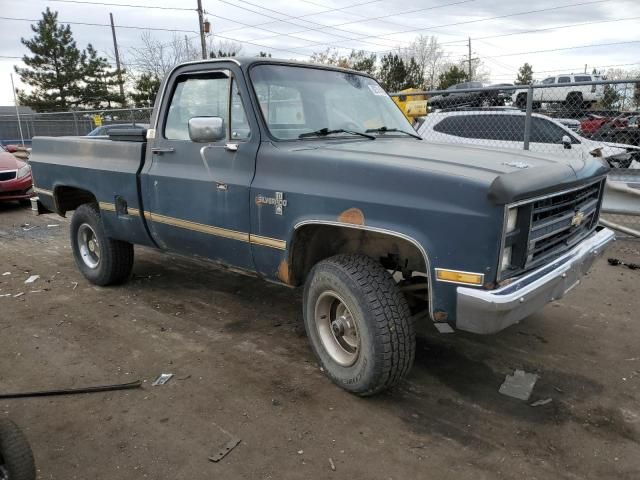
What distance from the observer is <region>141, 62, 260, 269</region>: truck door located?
11.9 ft

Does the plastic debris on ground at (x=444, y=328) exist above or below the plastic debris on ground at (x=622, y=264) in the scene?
above

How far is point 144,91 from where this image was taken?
3203 cm

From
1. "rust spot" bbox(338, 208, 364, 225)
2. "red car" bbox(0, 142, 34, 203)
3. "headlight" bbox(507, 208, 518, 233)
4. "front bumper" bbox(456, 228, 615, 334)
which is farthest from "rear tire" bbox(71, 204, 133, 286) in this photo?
"red car" bbox(0, 142, 34, 203)

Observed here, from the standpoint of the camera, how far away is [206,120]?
3.50 m

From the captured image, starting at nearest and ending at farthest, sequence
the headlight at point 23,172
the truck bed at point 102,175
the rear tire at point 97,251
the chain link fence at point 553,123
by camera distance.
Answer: the truck bed at point 102,175
the rear tire at point 97,251
the chain link fence at point 553,123
the headlight at point 23,172

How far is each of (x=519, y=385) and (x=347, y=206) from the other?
5.49ft

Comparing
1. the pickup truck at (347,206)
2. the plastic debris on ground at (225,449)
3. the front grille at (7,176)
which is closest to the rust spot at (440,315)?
the pickup truck at (347,206)

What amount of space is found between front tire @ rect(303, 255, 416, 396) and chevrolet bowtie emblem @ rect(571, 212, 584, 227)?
1208mm

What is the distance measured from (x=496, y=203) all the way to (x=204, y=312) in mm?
3031

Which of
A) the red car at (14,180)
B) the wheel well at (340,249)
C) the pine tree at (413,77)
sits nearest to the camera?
the wheel well at (340,249)

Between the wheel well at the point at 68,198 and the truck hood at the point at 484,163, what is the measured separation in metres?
3.16

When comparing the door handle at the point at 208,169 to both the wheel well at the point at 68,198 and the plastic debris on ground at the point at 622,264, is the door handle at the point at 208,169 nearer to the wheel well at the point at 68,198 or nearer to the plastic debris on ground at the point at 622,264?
the wheel well at the point at 68,198

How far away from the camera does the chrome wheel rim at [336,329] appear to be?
3.28 m

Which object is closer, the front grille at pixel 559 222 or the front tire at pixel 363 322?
the front grille at pixel 559 222
